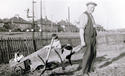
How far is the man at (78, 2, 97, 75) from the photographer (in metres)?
5.32

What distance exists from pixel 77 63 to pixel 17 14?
1.54 m

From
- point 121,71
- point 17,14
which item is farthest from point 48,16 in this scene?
point 121,71

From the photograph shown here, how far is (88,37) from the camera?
210 inches

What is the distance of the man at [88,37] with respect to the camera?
532 centimetres

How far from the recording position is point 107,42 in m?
5.82

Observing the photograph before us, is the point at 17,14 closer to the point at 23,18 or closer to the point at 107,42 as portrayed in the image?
the point at 23,18

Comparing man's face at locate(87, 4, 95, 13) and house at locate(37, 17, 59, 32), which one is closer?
man's face at locate(87, 4, 95, 13)

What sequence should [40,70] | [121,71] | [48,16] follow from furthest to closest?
[48,16]
[40,70]
[121,71]

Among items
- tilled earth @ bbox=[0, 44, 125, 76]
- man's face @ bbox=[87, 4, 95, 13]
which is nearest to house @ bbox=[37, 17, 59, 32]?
tilled earth @ bbox=[0, 44, 125, 76]

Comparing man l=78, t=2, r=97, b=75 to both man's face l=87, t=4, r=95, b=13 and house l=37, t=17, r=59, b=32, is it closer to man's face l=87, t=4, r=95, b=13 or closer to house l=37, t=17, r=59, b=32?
man's face l=87, t=4, r=95, b=13

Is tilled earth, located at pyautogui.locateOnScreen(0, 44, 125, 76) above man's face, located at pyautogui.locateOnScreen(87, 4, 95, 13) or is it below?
below

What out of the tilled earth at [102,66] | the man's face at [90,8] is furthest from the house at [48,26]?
the man's face at [90,8]

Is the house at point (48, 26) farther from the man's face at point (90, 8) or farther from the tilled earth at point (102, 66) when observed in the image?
the man's face at point (90, 8)

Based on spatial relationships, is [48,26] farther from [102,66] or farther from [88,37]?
[102,66]
